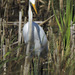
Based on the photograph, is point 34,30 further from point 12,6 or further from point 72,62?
point 72,62

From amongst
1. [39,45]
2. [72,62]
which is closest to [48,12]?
[39,45]

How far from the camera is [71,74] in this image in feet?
3.29

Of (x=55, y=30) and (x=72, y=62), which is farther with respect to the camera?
(x=55, y=30)

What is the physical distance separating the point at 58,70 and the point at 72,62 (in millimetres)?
111

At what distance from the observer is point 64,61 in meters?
1.21

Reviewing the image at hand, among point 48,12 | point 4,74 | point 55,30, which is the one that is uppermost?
point 48,12

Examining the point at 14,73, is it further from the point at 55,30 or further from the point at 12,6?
the point at 12,6

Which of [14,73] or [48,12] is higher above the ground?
[48,12]

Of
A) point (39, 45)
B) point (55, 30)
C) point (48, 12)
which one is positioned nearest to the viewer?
point (39, 45)

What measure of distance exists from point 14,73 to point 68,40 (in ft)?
2.45

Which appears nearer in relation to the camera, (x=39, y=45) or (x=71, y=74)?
(x=71, y=74)

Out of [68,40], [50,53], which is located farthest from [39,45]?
[50,53]

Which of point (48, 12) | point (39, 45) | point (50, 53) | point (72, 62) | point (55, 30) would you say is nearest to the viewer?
point (72, 62)

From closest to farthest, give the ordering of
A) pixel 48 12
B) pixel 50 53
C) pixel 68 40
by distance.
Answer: pixel 50 53, pixel 68 40, pixel 48 12
